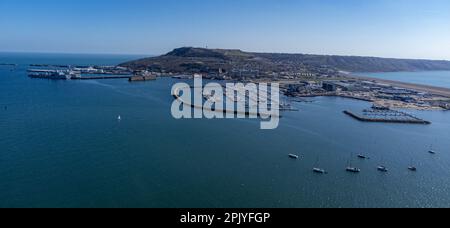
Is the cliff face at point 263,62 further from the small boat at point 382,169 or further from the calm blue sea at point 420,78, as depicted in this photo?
the small boat at point 382,169

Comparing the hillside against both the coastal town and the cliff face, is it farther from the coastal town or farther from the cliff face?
the coastal town

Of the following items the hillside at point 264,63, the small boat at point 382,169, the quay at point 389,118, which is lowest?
the small boat at point 382,169

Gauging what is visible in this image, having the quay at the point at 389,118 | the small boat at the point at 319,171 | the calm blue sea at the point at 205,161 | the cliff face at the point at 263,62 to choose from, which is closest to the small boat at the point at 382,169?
the calm blue sea at the point at 205,161

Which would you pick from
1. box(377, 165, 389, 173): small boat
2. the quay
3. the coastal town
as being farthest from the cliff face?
box(377, 165, 389, 173): small boat

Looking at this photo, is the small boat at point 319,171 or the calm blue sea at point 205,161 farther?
the small boat at point 319,171

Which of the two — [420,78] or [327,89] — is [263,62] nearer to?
[420,78]
